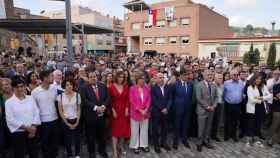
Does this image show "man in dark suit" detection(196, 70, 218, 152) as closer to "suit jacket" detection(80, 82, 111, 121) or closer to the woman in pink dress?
the woman in pink dress

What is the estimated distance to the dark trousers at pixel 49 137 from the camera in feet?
15.5

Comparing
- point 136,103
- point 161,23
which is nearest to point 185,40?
point 161,23

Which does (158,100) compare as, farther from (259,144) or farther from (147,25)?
(147,25)

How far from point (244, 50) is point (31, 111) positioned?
1248 inches

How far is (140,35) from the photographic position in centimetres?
4734

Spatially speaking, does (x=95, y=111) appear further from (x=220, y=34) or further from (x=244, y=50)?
(x=220, y=34)

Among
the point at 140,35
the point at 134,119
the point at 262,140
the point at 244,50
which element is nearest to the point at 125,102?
the point at 134,119

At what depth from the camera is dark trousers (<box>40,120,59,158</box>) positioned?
15.5 ft

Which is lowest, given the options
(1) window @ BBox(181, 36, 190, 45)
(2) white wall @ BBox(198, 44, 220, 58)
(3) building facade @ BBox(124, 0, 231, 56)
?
(2) white wall @ BBox(198, 44, 220, 58)

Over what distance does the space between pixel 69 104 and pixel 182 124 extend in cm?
278

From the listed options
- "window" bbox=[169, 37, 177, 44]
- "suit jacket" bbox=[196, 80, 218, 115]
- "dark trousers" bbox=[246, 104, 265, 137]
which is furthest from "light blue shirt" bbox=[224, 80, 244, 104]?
"window" bbox=[169, 37, 177, 44]

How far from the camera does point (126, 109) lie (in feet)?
17.8

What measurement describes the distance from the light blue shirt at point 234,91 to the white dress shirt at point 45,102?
422cm

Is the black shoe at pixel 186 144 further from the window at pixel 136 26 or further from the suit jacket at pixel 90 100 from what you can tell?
the window at pixel 136 26
